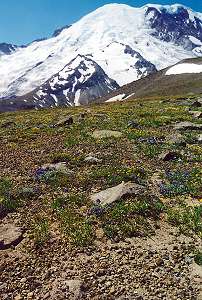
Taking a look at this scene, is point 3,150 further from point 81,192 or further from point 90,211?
point 90,211

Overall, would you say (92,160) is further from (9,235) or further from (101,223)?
(9,235)

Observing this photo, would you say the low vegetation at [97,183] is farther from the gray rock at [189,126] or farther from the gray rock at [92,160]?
the gray rock at [189,126]

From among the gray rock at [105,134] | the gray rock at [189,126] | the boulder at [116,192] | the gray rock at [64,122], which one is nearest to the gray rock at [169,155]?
the boulder at [116,192]

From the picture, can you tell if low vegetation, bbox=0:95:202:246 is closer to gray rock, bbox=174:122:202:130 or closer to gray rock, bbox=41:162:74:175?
gray rock, bbox=41:162:74:175

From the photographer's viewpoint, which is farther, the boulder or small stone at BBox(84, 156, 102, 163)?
small stone at BBox(84, 156, 102, 163)

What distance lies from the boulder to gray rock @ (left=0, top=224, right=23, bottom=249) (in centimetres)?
355

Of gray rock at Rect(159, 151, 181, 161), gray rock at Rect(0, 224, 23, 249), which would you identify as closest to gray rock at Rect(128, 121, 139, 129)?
gray rock at Rect(159, 151, 181, 161)

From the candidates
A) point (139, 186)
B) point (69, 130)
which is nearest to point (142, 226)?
point (139, 186)

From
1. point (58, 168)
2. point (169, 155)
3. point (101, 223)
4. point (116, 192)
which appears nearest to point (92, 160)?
point (58, 168)

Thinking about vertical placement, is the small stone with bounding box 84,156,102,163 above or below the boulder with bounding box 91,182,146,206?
below

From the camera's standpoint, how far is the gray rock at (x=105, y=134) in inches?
1351

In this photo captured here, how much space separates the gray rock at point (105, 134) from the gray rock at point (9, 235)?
15.6 meters

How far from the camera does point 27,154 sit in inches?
1177

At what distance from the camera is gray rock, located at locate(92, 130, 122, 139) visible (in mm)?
34312
